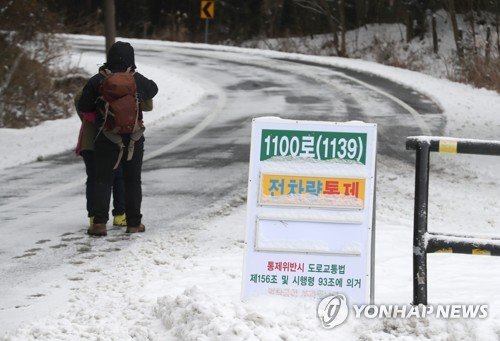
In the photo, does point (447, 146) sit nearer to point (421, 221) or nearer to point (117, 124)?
point (421, 221)

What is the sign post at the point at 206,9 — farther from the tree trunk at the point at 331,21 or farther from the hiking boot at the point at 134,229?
the hiking boot at the point at 134,229

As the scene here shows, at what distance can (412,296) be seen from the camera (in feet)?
20.3

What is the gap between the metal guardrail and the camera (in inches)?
228

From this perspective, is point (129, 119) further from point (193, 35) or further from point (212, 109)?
point (193, 35)

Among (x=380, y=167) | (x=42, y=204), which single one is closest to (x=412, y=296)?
(x=42, y=204)

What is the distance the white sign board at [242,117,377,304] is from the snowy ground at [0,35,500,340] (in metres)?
0.21

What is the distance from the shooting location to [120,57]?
841 centimetres

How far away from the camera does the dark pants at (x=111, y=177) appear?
8664 millimetres

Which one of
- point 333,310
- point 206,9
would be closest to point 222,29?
point 206,9

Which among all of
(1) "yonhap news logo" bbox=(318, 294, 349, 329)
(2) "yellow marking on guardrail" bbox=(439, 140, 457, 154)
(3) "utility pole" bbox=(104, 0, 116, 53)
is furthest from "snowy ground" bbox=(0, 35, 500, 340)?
(3) "utility pole" bbox=(104, 0, 116, 53)

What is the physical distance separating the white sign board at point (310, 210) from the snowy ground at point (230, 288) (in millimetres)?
206

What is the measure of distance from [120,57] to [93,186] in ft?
4.23

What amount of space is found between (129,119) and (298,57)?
72.2 ft

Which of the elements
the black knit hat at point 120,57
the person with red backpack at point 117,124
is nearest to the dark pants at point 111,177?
the person with red backpack at point 117,124
